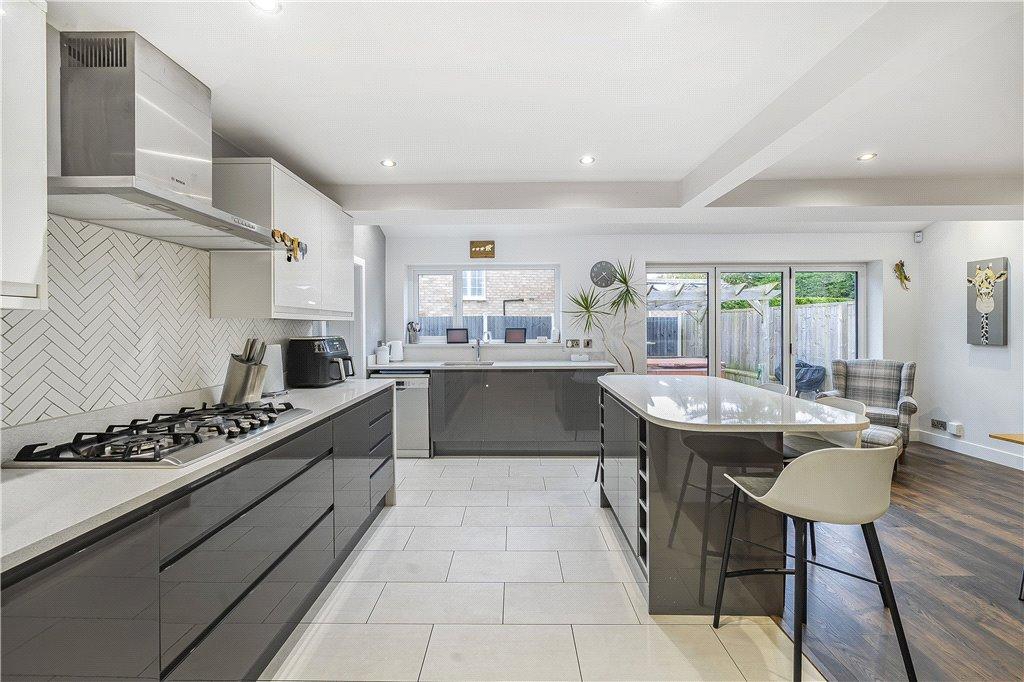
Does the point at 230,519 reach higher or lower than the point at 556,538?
higher

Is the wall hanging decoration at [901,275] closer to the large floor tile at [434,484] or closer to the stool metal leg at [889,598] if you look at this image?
the stool metal leg at [889,598]

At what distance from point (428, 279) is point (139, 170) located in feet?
13.0

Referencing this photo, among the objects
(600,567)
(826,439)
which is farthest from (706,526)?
(826,439)

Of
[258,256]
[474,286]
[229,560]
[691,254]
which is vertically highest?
[691,254]

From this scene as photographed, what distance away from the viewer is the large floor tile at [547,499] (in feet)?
11.6

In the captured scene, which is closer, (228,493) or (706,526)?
(228,493)

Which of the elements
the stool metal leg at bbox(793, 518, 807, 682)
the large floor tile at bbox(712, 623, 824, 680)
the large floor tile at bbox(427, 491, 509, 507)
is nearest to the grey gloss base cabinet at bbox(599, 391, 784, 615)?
the large floor tile at bbox(712, 623, 824, 680)

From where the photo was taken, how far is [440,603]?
226 centimetres

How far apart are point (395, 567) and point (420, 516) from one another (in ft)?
2.34

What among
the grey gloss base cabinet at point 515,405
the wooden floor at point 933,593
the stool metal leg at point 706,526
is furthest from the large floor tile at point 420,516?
the wooden floor at point 933,593

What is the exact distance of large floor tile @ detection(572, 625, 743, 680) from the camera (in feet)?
5.90

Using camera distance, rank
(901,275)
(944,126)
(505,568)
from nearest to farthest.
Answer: (505,568), (944,126), (901,275)

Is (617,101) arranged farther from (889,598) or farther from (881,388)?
(881,388)

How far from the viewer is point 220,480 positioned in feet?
4.97
